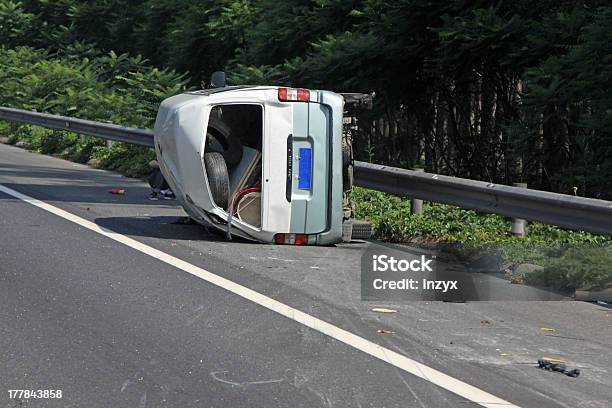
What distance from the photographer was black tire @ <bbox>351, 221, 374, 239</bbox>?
11.7 meters

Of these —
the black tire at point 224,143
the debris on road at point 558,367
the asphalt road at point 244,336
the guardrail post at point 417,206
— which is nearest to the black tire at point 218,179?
the asphalt road at point 244,336

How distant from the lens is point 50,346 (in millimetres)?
7109

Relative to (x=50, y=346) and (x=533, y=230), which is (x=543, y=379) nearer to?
(x=50, y=346)

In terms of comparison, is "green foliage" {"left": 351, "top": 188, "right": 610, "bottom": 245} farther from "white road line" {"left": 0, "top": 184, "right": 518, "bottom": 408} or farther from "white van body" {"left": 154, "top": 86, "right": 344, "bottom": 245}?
"white road line" {"left": 0, "top": 184, "right": 518, "bottom": 408}

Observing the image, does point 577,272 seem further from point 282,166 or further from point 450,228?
point 282,166

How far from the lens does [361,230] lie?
38.3ft

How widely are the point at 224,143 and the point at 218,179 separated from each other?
0.80 meters

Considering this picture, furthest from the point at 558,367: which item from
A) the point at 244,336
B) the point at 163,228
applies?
the point at 163,228

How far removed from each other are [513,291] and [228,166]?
3755 mm

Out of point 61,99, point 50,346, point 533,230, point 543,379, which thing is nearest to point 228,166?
point 533,230

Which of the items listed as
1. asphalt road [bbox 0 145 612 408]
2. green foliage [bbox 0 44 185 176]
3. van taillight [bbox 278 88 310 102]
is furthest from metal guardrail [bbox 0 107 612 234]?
green foliage [bbox 0 44 185 176]

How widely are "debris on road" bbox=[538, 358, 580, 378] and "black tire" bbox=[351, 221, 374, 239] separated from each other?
15.7ft

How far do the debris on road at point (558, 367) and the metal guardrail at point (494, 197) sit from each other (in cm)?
249

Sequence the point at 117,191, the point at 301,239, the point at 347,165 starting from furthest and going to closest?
1. the point at 117,191
2. the point at 347,165
3. the point at 301,239
